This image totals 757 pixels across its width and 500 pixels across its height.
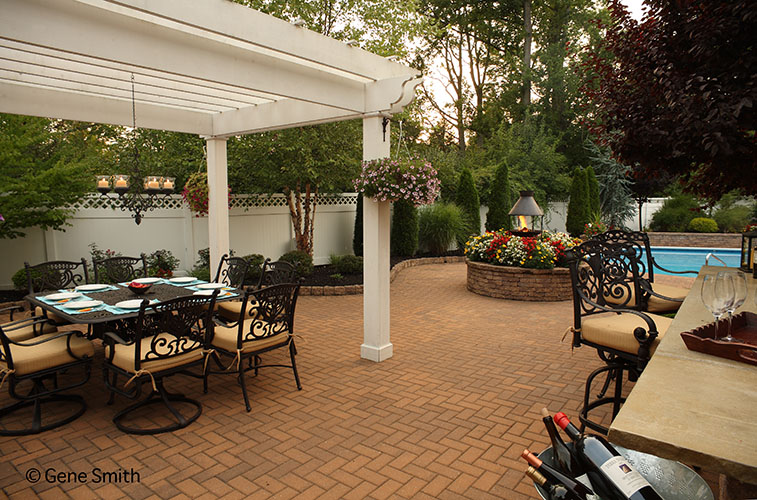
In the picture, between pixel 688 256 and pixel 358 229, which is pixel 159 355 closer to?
pixel 358 229

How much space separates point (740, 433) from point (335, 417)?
2.91 metres

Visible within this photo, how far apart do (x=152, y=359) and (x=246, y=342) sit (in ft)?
2.39

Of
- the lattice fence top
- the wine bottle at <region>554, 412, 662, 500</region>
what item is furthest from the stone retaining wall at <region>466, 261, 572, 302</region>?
the wine bottle at <region>554, 412, 662, 500</region>

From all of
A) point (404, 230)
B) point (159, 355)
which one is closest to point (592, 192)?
point (404, 230)

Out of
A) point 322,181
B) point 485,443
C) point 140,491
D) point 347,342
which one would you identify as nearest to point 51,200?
point 322,181

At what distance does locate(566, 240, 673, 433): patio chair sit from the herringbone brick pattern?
59 centimetres

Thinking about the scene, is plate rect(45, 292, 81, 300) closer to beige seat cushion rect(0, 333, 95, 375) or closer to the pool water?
beige seat cushion rect(0, 333, 95, 375)

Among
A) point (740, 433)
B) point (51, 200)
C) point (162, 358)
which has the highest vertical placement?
point (51, 200)

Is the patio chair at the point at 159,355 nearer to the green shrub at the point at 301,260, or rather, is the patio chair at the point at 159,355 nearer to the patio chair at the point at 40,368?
the patio chair at the point at 40,368

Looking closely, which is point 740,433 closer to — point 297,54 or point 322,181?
point 297,54

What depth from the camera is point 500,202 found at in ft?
A: 46.0

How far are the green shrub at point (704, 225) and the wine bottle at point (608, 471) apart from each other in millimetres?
18552

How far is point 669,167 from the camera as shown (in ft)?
10.6

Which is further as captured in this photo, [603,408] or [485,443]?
[603,408]
